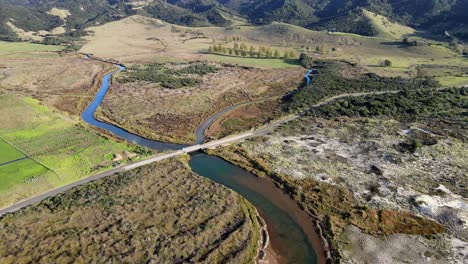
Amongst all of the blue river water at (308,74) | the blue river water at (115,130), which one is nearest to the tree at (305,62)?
the blue river water at (308,74)

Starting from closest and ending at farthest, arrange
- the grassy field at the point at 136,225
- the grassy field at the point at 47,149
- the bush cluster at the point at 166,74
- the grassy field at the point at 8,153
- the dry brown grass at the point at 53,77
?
the grassy field at the point at 136,225, the grassy field at the point at 47,149, the grassy field at the point at 8,153, the dry brown grass at the point at 53,77, the bush cluster at the point at 166,74

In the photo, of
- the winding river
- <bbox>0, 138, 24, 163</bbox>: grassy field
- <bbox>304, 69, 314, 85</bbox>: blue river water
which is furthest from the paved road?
<bbox>304, 69, 314, 85</bbox>: blue river water

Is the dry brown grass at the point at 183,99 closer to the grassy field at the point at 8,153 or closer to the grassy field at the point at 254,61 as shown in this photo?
the grassy field at the point at 254,61

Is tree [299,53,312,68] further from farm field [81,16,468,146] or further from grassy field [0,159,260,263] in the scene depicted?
grassy field [0,159,260,263]

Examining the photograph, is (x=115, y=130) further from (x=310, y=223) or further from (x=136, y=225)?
(x=310, y=223)

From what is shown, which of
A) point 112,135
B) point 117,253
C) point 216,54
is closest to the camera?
point 117,253

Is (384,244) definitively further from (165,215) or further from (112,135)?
(112,135)

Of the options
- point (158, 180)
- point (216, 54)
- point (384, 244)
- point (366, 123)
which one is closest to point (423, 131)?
point (366, 123)

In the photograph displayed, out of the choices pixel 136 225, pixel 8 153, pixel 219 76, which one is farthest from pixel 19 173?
pixel 219 76
